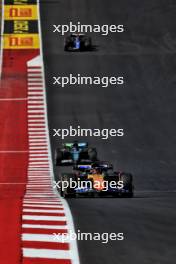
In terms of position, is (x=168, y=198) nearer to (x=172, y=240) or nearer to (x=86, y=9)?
(x=172, y=240)

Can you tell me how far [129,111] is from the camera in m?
38.2

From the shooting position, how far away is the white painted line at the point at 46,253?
12.3 metres

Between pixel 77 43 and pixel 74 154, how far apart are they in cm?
1972

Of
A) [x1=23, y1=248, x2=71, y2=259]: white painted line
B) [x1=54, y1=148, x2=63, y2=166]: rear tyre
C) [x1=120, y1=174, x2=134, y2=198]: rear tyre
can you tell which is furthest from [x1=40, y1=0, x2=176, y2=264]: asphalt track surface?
[x1=54, y1=148, x2=63, y2=166]: rear tyre

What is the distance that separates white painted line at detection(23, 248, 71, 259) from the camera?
40.5 feet

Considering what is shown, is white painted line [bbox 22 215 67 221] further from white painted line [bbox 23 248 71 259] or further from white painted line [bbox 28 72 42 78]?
white painted line [bbox 28 72 42 78]

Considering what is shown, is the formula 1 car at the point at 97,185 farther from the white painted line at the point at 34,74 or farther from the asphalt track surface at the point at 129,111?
the white painted line at the point at 34,74

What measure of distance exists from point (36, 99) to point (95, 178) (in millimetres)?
18131

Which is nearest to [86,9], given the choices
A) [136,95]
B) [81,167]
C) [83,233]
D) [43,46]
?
[43,46]

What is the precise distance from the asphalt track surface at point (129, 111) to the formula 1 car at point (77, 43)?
0.41 m

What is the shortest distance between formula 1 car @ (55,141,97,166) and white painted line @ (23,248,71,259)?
16.3 metres

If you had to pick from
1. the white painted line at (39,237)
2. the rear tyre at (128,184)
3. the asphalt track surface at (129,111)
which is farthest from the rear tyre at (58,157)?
the white painted line at (39,237)

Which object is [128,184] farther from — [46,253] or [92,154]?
[46,253]

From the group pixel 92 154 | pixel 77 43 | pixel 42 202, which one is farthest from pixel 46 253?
pixel 77 43
